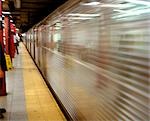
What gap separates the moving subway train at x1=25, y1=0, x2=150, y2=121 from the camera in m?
1.98

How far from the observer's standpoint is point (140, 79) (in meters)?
1.99

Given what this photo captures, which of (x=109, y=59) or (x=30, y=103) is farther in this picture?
(x=30, y=103)

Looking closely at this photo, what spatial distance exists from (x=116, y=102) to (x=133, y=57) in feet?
1.64

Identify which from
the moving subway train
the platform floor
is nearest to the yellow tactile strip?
the platform floor

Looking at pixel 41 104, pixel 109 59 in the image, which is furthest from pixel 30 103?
pixel 109 59

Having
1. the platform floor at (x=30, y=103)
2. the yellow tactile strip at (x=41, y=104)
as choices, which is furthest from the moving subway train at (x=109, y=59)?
the platform floor at (x=30, y=103)

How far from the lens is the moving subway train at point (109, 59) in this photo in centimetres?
198

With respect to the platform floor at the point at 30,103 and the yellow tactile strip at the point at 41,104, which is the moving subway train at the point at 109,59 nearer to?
the yellow tactile strip at the point at 41,104

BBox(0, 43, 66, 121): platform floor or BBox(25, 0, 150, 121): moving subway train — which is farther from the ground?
BBox(25, 0, 150, 121): moving subway train

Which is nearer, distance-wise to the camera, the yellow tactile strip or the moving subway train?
the moving subway train

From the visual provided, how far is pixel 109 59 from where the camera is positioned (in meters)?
2.62

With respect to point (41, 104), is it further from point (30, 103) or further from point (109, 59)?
point (109, 59)

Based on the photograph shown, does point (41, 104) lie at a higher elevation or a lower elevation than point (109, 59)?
lower

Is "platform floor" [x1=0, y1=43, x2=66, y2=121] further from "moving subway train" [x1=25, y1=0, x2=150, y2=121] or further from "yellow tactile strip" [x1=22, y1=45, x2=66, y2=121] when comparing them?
"moving subway train" [x1=25, y1=0, x2=150, y2=121]
